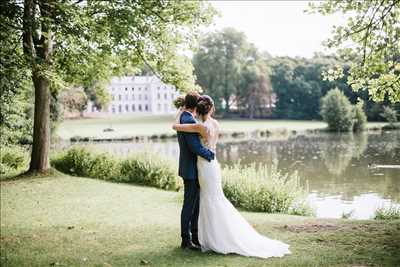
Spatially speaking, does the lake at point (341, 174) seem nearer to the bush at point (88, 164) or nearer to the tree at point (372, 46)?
the bush at point (88, 164)

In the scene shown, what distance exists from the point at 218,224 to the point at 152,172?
10602 millimetres

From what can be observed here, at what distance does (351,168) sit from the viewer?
86.2ft

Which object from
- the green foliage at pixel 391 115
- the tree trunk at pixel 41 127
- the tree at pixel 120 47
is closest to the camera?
the tree at pixel 120 47

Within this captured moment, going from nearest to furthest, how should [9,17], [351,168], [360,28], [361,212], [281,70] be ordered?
[360,28], [9,17], [361,212], [351,168], [281,70]

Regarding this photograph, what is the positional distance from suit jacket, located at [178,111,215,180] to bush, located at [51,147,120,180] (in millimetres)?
11602

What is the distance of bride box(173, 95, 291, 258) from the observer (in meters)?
7.29

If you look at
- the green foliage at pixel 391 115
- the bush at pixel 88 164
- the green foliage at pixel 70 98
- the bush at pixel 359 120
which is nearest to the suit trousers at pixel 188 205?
the bush at pixel 88 164

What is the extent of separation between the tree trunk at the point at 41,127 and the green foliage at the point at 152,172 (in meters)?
3.13

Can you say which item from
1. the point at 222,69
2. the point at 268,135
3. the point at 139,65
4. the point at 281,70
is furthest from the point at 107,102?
the point at 281,70

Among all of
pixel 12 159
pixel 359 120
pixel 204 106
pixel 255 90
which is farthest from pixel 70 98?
pixel 255 90

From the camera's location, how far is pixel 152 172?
58.3ft

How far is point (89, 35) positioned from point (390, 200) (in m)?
12.0

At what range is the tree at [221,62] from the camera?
90938mm

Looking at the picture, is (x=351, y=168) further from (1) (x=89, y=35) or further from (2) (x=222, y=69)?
(2) (x=222, y=69)
